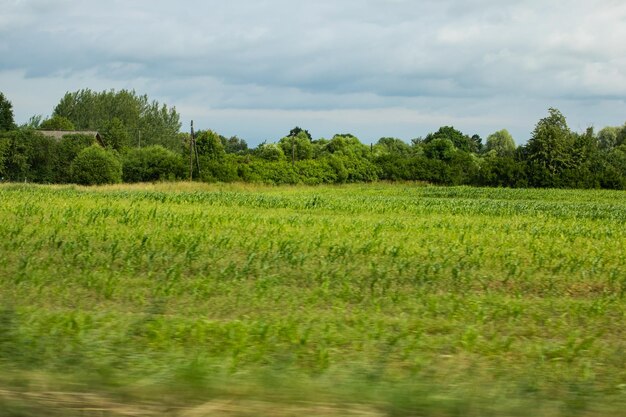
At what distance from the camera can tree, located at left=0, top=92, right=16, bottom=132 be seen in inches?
3012

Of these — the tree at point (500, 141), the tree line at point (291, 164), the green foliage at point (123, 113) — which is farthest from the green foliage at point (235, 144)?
the tree line at point (291, 164)

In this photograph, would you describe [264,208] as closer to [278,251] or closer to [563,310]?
[278,251]

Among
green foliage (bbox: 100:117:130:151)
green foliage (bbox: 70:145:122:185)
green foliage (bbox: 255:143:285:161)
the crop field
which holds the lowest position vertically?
the crop field

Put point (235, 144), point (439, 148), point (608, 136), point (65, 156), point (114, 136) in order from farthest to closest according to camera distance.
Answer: point (235, 144), point (608, 136), point (439, 148), point (114, 136), point (65, 156)

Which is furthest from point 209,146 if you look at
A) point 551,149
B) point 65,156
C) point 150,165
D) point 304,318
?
point 304,318

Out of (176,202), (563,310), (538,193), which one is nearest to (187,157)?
(538,193)

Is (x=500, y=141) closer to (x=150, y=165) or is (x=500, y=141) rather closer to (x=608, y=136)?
(x=608, y=136)

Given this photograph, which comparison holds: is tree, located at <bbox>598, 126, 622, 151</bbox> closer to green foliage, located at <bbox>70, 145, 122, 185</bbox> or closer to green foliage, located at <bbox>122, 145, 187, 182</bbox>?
green foliage, located at <bbox>122, 145, 187, 182</bbox>

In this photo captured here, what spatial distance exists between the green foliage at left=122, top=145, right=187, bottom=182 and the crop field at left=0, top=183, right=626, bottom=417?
45.7 meters

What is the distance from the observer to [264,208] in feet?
97.6

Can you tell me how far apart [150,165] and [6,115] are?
20.3 meters

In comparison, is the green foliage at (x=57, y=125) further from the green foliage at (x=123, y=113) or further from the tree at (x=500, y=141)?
the tree at (x=500, y=141)

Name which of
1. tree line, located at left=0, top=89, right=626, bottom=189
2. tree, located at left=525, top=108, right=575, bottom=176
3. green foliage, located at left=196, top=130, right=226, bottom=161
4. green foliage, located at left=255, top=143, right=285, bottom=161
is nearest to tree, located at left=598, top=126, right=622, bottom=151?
tree line, located at left=0, top=89, right=626, bottom=189

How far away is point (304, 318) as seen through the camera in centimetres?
950
